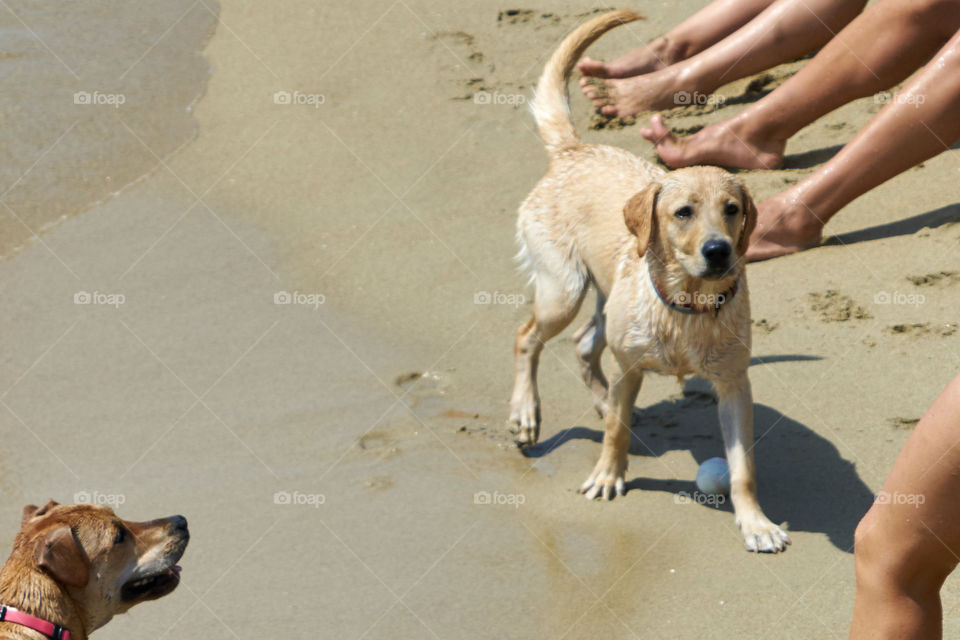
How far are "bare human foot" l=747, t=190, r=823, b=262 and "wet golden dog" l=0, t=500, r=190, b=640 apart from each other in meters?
3.40

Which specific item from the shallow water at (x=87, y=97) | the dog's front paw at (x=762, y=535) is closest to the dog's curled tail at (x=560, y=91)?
the dog's front paw at (x=762, y=535)

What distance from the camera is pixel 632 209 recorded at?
4.28 meters

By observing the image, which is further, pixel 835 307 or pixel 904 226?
pixel 904 226

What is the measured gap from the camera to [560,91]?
5461mm

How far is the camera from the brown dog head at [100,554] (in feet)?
10.2

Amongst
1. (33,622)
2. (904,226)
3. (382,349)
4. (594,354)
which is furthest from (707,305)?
(33,622)

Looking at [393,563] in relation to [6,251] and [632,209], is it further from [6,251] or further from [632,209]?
[6,251]

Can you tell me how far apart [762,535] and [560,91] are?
99.4 inches

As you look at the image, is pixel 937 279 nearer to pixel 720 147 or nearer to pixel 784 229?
pixel 784 229

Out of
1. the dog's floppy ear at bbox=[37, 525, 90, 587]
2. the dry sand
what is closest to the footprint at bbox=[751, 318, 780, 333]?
the dry sand

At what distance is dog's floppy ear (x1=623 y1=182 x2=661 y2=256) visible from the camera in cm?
421

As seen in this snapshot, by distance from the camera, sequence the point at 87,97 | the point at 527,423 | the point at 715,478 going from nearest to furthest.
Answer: the point at 715,478 → the point at 527,423 → the point at 87,97

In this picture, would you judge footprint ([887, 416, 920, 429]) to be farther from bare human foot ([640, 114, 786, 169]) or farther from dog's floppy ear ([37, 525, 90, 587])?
dog's floppy ear ([37, 525, 90, 587])

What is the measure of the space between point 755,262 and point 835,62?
3.86 ft
